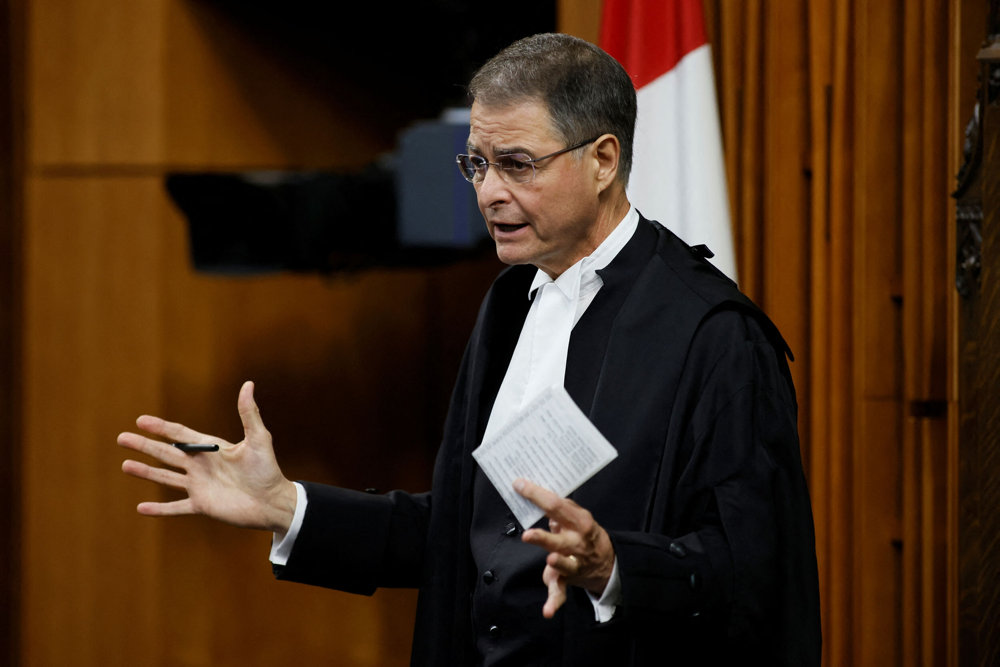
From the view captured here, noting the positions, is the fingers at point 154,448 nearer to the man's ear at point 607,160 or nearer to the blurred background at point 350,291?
the man's ear at point 607,160

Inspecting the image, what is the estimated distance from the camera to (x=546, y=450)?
152cm

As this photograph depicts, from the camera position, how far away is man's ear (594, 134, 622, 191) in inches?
69.3

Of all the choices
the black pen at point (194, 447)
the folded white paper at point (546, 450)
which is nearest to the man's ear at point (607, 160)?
the folded white paper at point (546, 450)

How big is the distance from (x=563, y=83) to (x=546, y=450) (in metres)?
0.55

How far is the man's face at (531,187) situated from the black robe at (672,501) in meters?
0.11

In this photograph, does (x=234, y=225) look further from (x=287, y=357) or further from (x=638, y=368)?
(x=638, y=368)

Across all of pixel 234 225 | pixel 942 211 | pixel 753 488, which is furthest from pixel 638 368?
pixel 234 225

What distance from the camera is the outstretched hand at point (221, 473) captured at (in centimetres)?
172

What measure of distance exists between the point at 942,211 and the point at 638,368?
1082mm

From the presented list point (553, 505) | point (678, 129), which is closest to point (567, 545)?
point (553, 505)

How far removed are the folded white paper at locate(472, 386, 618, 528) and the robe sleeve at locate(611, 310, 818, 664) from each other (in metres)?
0.09

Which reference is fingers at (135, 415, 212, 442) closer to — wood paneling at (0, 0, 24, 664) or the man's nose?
the man's nose

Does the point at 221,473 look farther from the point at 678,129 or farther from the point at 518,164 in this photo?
the point at 678,129

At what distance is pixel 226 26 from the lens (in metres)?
3.73
